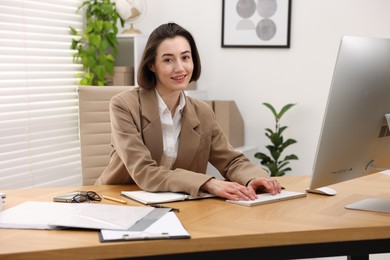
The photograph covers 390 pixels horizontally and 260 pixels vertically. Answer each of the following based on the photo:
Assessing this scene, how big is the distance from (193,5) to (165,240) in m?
3.12

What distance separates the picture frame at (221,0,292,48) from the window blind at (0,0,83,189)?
1.09 m

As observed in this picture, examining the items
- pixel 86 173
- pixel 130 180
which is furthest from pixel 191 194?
pixel 86 173

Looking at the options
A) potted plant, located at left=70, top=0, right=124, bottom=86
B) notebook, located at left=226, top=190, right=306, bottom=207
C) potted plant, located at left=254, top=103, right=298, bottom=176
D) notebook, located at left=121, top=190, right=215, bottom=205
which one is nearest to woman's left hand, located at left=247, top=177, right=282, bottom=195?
notebook, located at left=226, top=190, right=306, bottom=207

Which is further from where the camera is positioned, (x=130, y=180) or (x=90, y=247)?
(x=130, y=180)

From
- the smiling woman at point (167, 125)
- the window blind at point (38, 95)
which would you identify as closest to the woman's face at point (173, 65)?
the smiling woman at point (167, 125)

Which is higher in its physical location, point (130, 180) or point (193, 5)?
point (193, 5)

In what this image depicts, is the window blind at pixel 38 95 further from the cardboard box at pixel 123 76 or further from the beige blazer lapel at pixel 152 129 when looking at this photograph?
the beige blazer lapel at pixel 152 129

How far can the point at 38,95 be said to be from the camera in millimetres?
→ 3832

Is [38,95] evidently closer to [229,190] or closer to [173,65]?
[173,65]

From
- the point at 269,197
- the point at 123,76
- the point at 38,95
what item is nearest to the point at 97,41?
Result: the point at 123,76

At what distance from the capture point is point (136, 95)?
2.26 m

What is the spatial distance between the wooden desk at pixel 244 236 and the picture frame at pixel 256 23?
7.61 feet

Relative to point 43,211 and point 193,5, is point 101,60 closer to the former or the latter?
point 193,5

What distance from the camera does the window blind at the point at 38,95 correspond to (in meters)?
3.59
